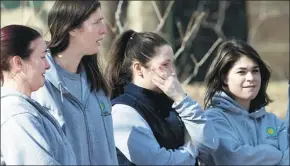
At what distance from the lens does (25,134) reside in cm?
371

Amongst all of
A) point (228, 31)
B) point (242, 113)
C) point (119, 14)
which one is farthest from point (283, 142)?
point (228, 31)

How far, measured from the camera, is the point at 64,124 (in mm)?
4359

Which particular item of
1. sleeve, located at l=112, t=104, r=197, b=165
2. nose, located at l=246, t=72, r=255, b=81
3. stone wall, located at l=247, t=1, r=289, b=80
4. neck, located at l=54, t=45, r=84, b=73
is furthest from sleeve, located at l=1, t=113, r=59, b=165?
stone wall, located at l=247, t=1, r=289, b=80

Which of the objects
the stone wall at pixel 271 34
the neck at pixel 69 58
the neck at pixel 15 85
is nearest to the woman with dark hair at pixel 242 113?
the neck at pixel 69 58

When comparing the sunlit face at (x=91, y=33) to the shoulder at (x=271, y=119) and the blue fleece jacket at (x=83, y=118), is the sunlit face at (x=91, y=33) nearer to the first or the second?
the blue fleece jacket at (x=83, y=118)

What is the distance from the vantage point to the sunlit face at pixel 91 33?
454 centimetres

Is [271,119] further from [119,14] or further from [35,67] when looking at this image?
[119,14]

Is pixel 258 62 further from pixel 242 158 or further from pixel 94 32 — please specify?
pixel 94 32

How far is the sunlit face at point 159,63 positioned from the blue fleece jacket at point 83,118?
521mm

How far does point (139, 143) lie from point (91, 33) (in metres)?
0.66

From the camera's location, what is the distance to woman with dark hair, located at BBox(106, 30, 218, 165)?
4918 mm

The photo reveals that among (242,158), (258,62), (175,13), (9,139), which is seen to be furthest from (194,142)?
(175,13)

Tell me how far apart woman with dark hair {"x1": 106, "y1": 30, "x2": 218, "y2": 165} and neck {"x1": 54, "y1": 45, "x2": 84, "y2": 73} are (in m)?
0.54

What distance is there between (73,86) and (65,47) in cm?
18
